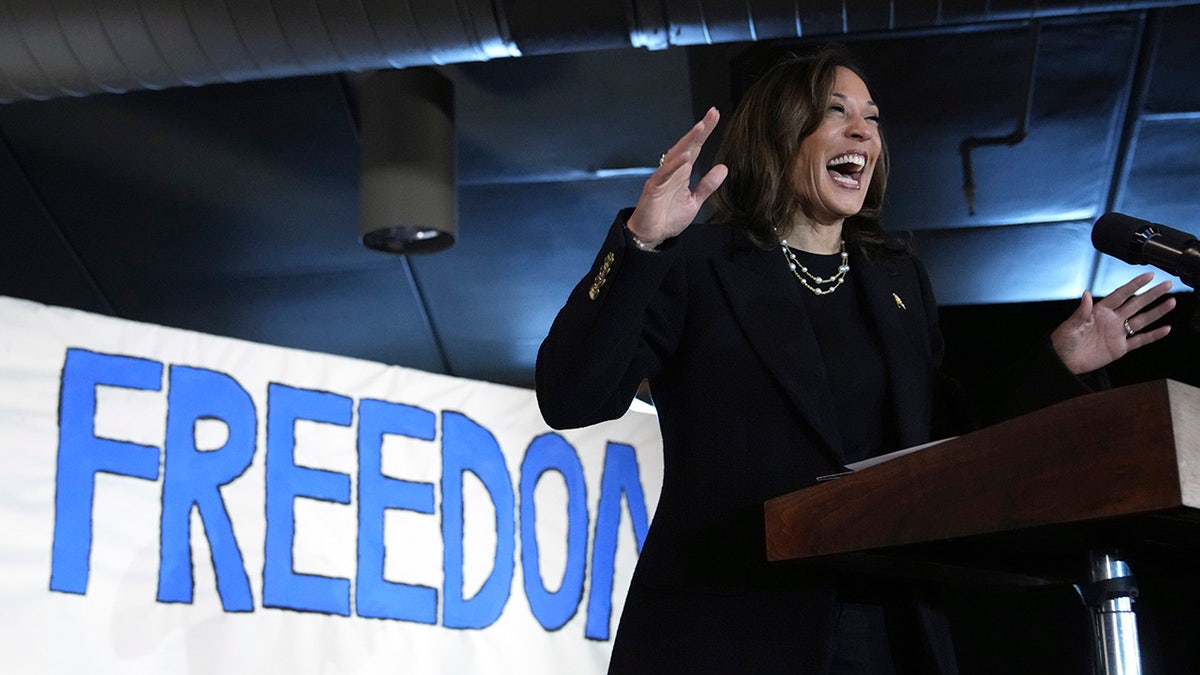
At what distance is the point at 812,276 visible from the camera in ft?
4.66

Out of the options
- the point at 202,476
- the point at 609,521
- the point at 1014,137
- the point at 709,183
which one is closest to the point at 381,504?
the point at 202,476

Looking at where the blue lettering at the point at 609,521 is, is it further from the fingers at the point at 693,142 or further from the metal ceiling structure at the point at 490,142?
the fingers at the point at 693,142

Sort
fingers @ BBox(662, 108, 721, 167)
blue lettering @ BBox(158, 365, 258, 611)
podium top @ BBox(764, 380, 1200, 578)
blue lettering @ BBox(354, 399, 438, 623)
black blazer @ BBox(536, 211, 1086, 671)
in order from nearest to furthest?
1. podium top @ BBox(764, 380, 1200, 578)
2. fingers @ BBox(662, 108, 721, 167)
3. black blazer @ BBox(536, 211, 1086, 671)
4. blue lettering @ BBox(158, 365, 258, 611)
5. blue lettering @ BBox(354, 399, 438, 623)

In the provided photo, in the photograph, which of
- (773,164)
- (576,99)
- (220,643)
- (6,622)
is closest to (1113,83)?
(576,99)

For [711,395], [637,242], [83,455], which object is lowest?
[711,395]

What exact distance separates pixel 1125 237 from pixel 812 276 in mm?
345

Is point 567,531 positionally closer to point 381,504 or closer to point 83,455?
point 381,504

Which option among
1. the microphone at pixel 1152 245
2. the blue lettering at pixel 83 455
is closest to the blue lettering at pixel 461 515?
the blue lettering at pixel 83 455

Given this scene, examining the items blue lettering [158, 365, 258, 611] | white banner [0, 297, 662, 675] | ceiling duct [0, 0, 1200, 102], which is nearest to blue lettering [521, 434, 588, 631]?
white banner [0, 297, 662, 675]

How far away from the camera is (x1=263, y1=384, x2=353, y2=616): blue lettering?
8.58 feet

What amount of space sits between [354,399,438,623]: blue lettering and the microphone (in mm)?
1895

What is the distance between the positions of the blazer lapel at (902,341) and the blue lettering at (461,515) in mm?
1611

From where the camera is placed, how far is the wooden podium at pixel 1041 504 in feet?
2.40

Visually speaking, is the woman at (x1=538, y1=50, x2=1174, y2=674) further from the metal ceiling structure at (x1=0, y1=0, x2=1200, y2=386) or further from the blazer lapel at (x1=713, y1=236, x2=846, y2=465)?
the metal ceiling structure at (x1=0, y1=0, x2=1200, y2=386)
